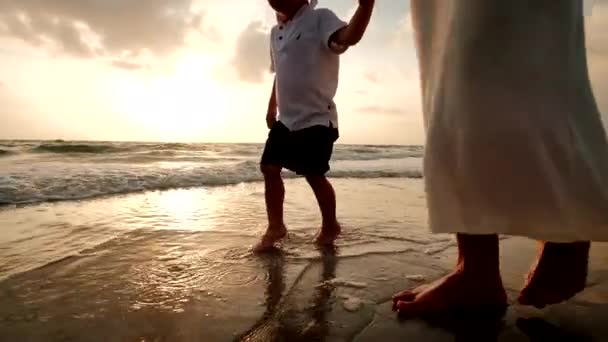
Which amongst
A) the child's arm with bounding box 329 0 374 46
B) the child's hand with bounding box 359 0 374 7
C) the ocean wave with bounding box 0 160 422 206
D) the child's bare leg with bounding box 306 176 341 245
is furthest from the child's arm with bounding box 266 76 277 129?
the ocean wave with bounding box 0 160 422 206

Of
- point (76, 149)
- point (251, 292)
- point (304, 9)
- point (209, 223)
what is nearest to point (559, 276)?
point (251, 292)

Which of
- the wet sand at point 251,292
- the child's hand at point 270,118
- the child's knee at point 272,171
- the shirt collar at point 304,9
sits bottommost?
the wet sand at point 251,292

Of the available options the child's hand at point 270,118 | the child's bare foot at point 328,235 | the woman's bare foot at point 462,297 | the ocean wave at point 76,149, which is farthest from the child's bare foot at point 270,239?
the ocean wave at point 76,149

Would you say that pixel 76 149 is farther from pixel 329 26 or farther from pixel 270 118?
pixel 329 26

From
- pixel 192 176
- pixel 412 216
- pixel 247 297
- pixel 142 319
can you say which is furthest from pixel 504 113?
pixel 192 176

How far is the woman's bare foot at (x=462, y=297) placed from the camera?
1.47 m

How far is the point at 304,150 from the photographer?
2.55 m

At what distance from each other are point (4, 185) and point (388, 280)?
4515mm

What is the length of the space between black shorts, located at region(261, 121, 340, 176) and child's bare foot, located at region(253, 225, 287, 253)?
0.36 metres

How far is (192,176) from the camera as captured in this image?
20.6 ft

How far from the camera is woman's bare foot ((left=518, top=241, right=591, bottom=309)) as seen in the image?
4.49 feet

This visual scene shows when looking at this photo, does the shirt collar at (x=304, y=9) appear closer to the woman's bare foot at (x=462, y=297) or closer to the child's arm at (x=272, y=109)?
the child's arm at (x=272, y=109)

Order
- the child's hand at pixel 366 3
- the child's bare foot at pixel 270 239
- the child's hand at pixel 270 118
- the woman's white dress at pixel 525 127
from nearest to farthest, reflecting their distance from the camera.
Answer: the woman's white dress at pixel 525 127 < the child's hand at pixel 366 3 < the child's bare foot at pixel 270 239 < the child's hand at pixel 270 118

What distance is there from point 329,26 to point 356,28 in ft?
1.43
